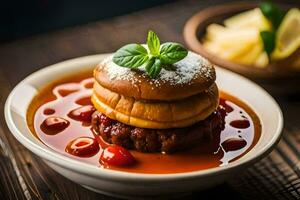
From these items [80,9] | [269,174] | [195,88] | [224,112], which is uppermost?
[195,88]

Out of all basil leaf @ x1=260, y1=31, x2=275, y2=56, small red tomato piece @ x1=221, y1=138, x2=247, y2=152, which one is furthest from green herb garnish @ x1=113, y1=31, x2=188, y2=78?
basil leaf @ x1=260, y1=31, x2=275, y2=56

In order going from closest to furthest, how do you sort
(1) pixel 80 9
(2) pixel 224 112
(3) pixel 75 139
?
1. (3) pixel 75 139
2. (2) pixel 224 112
3. (1) pixel 80 9

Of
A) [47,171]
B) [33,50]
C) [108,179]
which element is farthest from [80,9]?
[108,179]

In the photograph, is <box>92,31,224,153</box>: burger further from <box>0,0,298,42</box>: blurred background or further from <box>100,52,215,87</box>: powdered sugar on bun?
<box>0,0,298,42</box>: blurred background

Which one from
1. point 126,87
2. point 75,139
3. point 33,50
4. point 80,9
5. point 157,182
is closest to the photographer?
point 157,182

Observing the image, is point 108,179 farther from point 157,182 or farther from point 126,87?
point 126,87

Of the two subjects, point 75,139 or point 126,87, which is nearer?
point 126,87

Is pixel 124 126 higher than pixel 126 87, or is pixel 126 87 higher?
pixel 126 87
